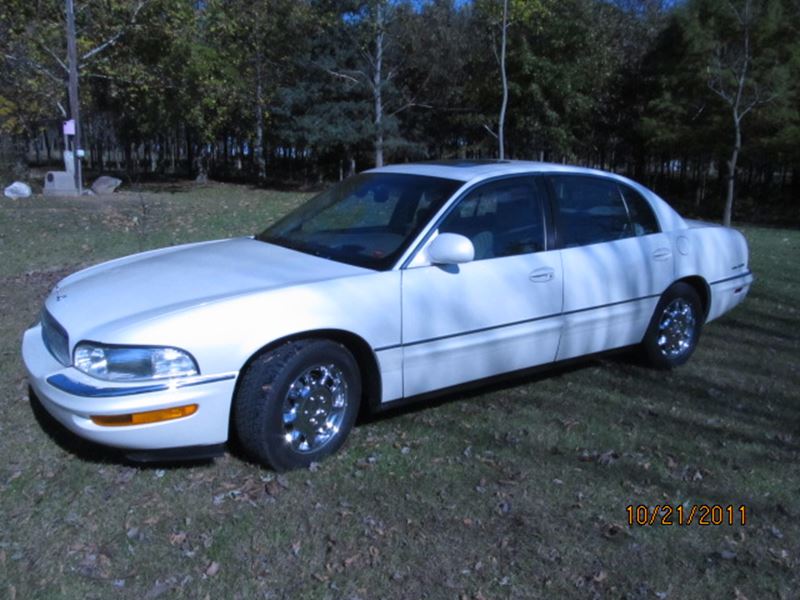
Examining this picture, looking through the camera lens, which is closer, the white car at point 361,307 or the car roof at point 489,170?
→ the white car at point 361,307

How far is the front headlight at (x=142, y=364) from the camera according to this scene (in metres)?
3.48

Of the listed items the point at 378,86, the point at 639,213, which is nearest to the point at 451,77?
the point at 378,86

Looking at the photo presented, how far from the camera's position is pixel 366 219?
4.86 metres

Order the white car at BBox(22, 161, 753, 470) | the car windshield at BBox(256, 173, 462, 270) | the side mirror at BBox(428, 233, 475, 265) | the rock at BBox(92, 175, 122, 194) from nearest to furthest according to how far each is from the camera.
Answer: the white car at BBox(22, 161, 753, 470)
the side mirror at BBox(428, 233, 475, 265)
the car windshield at BBox(256, 173, 462, 270)
the rock at BBox(92, 175, 122, 194)

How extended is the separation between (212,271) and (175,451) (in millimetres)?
1070

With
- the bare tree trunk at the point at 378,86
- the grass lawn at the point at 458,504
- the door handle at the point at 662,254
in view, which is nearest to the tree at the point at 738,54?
the bare tree trunk at the point at 378,86

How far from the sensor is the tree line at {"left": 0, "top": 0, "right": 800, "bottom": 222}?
73.4ft

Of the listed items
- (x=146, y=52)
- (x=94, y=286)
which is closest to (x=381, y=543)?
(x=94, y=286)

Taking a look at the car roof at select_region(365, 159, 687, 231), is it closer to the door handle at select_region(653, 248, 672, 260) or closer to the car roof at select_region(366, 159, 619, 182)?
the car roof at select_region(366, 159, 619, 182)

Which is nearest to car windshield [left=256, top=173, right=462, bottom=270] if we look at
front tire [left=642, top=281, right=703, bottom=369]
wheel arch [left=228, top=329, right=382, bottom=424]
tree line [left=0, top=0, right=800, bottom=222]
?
wheel arch [left=228, top=329, right=382, bottom=424]

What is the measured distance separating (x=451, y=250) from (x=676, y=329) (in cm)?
243

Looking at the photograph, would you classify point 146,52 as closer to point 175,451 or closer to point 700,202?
point 700,202

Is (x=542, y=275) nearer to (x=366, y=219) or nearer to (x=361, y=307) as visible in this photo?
(x=366, y=219)

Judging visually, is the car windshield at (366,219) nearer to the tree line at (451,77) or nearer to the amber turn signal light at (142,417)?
the amber turn signal light at (142,417)
